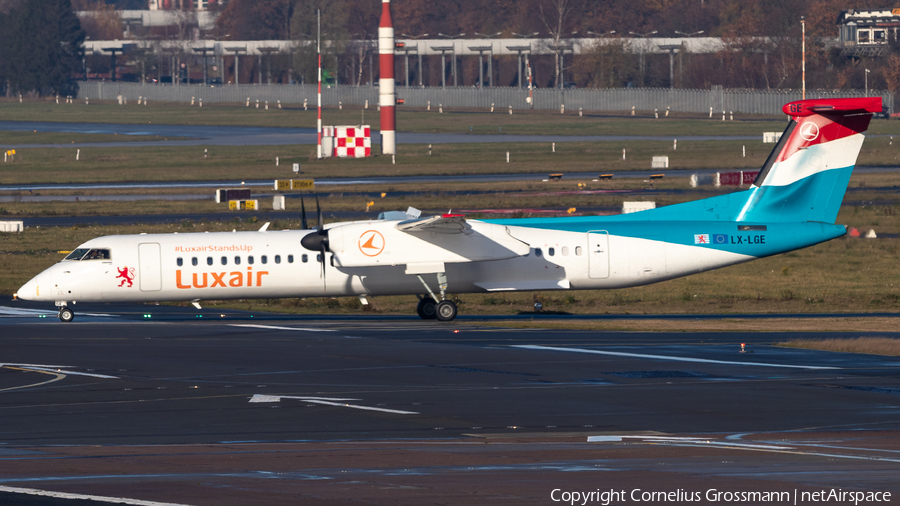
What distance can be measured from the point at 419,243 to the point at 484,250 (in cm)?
183

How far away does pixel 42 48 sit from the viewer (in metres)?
176

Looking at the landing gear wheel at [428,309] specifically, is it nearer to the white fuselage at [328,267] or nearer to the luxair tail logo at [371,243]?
the white fuselage at [328,267]

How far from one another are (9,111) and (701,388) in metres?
152

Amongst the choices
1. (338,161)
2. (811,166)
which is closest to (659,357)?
(811,166)

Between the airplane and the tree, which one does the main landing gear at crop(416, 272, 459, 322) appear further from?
the tree

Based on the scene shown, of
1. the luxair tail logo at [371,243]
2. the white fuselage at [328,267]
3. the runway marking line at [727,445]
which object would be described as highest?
the luxair tail logo at [371,243]

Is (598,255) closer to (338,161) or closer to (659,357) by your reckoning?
(659,357)

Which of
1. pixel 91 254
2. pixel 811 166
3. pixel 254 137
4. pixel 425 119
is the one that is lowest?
pixel 91 254

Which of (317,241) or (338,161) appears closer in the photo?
(317,241)

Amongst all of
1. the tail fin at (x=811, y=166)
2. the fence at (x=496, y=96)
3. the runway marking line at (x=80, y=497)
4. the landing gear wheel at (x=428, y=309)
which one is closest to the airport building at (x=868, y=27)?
the fence at (x=496, y=96)

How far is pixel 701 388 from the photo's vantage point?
65.5 ft

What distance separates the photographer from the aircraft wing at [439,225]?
29441 mm

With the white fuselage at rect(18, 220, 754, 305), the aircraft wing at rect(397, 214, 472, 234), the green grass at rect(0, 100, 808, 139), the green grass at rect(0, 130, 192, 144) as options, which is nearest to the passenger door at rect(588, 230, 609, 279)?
the white fuselage at rect(18, 220, 754, 305)

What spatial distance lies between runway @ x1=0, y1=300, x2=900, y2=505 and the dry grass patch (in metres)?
0.87
